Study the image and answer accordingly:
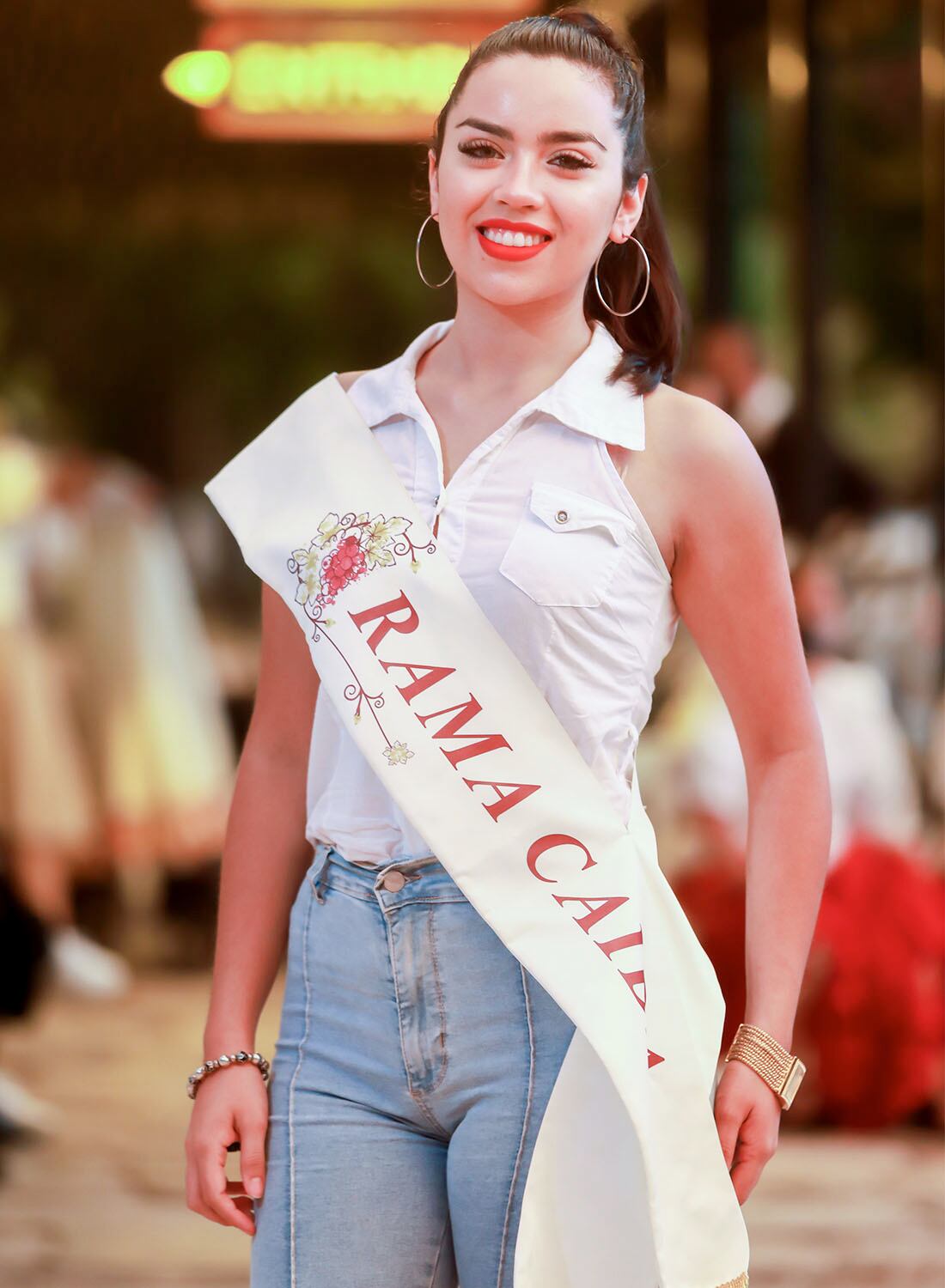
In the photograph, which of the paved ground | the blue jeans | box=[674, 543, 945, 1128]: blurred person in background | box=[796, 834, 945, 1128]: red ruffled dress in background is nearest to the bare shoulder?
the blue jeans

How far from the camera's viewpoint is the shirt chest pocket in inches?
53.3

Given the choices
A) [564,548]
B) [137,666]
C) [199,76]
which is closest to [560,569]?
[564,548]

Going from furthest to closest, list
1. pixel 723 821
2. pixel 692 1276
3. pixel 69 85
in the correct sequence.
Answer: pixel 69 85 → pixel 723 821 → pixel 692 1276

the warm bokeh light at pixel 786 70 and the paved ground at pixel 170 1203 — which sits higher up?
the warm bokeh light at pixel 786 70

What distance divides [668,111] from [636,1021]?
460cm

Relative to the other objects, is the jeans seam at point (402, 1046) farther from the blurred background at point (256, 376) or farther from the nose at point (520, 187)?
the blurred background at point (256, 376)

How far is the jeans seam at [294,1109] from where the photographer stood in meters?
1.37

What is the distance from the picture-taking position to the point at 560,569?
1352 mm

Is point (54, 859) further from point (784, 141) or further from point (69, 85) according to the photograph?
point (784, 141)

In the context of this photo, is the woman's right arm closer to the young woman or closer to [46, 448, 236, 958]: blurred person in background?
the young woman

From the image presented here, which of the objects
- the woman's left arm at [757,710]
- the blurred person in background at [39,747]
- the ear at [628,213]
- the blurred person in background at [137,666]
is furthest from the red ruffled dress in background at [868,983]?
the ear at [628,213]

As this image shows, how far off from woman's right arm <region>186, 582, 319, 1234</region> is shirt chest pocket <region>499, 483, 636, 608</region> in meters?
0.22

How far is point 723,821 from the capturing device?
4266mm

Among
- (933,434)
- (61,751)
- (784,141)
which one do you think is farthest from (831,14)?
(61,751)
